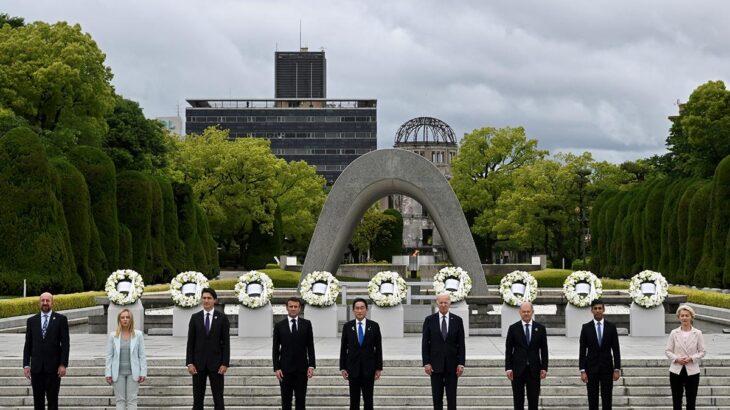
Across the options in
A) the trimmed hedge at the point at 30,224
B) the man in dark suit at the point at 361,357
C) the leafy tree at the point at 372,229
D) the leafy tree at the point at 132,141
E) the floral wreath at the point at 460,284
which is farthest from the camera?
the leafy tree at the point at 372,229

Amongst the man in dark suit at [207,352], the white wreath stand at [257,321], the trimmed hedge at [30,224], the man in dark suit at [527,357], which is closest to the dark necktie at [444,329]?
the man in dark suit at [527,357]

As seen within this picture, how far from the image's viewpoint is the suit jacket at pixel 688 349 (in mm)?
10227

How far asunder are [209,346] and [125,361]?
3.09ft

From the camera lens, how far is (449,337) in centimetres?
1020

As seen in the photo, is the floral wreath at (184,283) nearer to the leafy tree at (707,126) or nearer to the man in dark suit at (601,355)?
the man in dark suit at (601,355)

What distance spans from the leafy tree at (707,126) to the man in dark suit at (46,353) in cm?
3768

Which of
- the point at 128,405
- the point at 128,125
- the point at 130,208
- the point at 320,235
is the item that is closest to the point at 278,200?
the point at 128,125

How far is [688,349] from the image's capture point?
10.2 metres

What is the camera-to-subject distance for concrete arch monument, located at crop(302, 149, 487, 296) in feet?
77.4

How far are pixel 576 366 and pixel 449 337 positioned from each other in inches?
147

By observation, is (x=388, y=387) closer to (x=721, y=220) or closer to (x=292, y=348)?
(x=292, y=348)

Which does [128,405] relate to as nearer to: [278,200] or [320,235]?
[320,235]

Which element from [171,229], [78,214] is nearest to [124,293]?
[78,214]

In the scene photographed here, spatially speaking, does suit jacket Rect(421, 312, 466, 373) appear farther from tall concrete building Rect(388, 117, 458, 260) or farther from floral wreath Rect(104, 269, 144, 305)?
tall concrete building Rect(388, 117, 458, 260)
